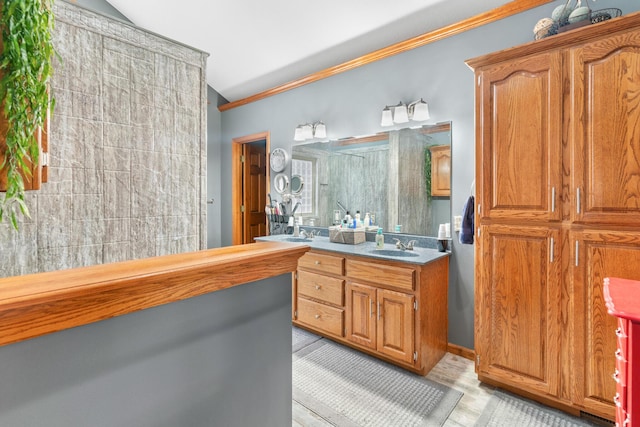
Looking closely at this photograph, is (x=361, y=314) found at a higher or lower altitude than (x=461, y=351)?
higher

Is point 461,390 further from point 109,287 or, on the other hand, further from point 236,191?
point 236,191

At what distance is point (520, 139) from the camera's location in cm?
198

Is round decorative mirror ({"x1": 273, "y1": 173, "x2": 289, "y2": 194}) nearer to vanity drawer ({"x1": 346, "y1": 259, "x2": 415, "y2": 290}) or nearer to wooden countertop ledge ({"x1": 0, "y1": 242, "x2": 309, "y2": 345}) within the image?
vanity drawer ({"x1": 346, "y1": 259, "x2": 415, "y2": 290})

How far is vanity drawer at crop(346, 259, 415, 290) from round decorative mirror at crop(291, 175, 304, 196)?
60.2 inches

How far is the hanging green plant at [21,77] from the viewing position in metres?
0.83

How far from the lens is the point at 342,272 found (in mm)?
2730

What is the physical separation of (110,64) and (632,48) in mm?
3132

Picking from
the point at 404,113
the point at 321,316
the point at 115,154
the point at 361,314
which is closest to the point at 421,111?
the point at 404,113

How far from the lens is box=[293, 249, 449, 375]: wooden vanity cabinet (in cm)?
233

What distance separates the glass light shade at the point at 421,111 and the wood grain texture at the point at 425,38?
539 millimetres

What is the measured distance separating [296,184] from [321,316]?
173cm

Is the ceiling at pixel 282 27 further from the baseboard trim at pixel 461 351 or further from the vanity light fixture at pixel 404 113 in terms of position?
the baseboard trim at pixel 461 351

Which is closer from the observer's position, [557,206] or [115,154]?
[557,206]

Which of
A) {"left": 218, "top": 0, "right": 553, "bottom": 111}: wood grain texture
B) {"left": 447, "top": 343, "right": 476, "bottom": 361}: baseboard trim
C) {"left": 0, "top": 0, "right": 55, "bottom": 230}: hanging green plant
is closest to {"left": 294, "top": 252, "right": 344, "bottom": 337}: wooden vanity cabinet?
{"left": 447, "top": 343, "right": 476, "bottom": 361}: baseboard trim
